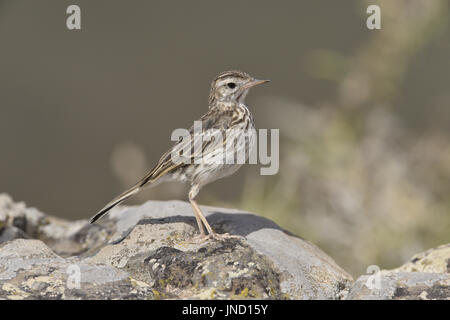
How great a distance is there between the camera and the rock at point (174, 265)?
4500mm

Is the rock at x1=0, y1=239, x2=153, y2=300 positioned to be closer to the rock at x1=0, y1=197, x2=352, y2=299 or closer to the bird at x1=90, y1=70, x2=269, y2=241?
the rock at x1=0, y1=197, x2=352, y2=299

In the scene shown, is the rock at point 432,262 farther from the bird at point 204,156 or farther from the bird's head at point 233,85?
the bird's head at point 233,85

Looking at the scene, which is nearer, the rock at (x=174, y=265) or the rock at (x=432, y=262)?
the rock at (x=174, y=265)

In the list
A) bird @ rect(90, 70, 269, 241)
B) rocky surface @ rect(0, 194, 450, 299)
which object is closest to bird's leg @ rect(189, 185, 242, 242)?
bird @ rect(90, 70, 269, 241)

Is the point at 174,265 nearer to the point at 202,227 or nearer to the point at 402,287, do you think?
the point at 202,227

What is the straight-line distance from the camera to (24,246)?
210 inches

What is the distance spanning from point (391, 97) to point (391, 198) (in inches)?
59.2

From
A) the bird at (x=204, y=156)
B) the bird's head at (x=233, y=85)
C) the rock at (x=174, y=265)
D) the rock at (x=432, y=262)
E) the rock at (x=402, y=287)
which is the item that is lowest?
the rock at (x=432, y=262)

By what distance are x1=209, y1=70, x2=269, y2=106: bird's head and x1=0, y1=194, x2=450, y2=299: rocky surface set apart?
1.24 m

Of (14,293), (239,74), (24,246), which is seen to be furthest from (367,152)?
(14,293)

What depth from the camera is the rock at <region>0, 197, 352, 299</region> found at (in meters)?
4.50

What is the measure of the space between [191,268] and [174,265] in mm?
145

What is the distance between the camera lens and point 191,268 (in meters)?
4.80

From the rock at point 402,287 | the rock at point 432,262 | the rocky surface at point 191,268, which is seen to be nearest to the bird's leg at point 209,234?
the rocky surface at point 191,268
